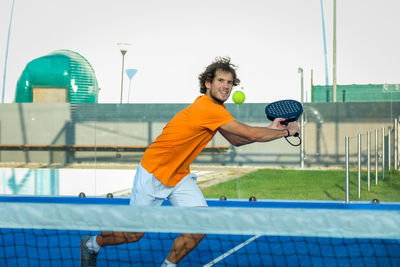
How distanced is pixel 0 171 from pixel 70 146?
6.33 feet

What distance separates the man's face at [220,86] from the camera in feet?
12.9

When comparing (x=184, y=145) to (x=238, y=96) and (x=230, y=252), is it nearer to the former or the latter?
(x=230, y=252)

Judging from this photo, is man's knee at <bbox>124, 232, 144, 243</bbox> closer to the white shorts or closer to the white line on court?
the white shorts

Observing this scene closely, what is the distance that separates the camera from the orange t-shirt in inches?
146

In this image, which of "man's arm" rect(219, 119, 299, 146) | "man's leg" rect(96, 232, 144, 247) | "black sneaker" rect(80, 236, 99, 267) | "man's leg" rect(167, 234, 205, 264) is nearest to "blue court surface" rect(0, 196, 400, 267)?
"black sneaker" rect(80, 236, 99, 267)

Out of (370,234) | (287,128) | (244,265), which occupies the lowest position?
(244,265)

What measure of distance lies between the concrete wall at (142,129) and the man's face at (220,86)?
7343mm

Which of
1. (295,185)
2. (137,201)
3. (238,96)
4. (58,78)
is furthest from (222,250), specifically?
(58,78)

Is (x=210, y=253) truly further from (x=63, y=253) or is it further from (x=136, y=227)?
(x=136, y=227)

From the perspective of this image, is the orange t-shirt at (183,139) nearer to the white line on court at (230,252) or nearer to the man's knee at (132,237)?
the man's knee at (132,237)

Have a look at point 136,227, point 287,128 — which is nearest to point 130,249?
point 287,128

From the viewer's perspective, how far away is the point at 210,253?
5.51 m

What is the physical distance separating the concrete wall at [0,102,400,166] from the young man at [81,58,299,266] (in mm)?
7426

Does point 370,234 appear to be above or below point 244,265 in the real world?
above
